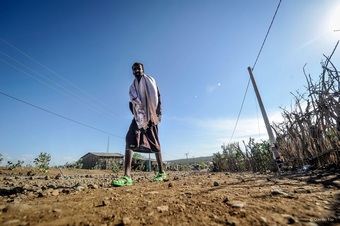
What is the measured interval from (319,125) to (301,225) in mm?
3148

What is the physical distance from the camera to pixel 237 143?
27.6ft

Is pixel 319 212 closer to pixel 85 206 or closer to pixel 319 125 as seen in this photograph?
pixel 85 206

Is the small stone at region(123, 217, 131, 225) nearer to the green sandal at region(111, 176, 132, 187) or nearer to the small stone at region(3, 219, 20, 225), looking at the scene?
the small stone at region(3, 219, 20, 225)

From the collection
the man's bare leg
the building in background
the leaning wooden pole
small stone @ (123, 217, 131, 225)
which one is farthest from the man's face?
the building in background

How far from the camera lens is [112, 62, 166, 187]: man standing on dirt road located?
2.99 metres

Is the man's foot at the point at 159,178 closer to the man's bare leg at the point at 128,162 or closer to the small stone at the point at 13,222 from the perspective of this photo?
the man's bare leg at the point at 128,162

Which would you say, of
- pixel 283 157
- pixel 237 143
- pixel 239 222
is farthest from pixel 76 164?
pixel 239 222

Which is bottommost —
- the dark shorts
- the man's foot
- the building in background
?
the man's foot

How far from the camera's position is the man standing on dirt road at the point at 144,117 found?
2.99 m

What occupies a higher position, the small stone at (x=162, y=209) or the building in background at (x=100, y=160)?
the building in background at (x=100, y=160)

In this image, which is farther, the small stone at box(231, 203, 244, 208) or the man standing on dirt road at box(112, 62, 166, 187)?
the man standing on dirt road at box(112, 62, 166, 187)

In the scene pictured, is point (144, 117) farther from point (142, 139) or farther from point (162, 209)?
point (162, 209)

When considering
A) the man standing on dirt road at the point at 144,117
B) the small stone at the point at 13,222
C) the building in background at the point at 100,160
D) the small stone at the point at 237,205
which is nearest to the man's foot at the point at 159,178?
the man standing on dirt road at the point at 144,117

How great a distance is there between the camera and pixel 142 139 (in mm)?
3072
